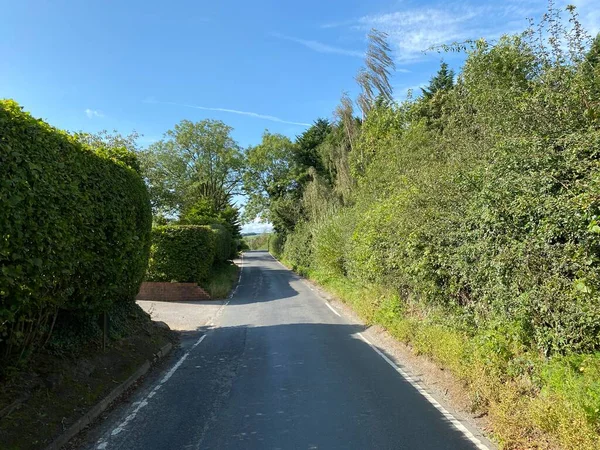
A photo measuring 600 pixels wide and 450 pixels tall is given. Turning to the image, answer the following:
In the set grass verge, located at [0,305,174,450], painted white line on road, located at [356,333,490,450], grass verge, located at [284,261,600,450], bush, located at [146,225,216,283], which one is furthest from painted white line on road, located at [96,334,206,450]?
bush, located at [146,225,216,283]

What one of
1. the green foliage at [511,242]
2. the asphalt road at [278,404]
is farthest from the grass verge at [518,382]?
the asphalt road at [278,404]

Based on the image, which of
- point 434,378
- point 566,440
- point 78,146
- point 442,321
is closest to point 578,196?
point 566,440

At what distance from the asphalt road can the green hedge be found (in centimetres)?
176

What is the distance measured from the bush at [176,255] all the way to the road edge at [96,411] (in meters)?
12.1

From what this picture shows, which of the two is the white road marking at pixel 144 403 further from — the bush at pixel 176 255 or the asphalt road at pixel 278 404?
the bush at pixel 176 255

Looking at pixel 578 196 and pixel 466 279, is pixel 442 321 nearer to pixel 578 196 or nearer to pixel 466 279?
pixel 466 279

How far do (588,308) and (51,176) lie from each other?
671cm

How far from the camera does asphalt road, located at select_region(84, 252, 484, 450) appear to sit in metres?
4.89

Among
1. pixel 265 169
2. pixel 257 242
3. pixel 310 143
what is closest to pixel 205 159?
pixel 265 169

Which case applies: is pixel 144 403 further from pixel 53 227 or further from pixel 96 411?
pixel 53 227

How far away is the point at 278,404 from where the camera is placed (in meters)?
6.09

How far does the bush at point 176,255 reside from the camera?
66.6 feet

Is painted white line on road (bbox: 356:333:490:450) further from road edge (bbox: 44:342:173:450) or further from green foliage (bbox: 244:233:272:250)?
green foliage (bbox: 244:233:272:250)

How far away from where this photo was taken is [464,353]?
7.00m
